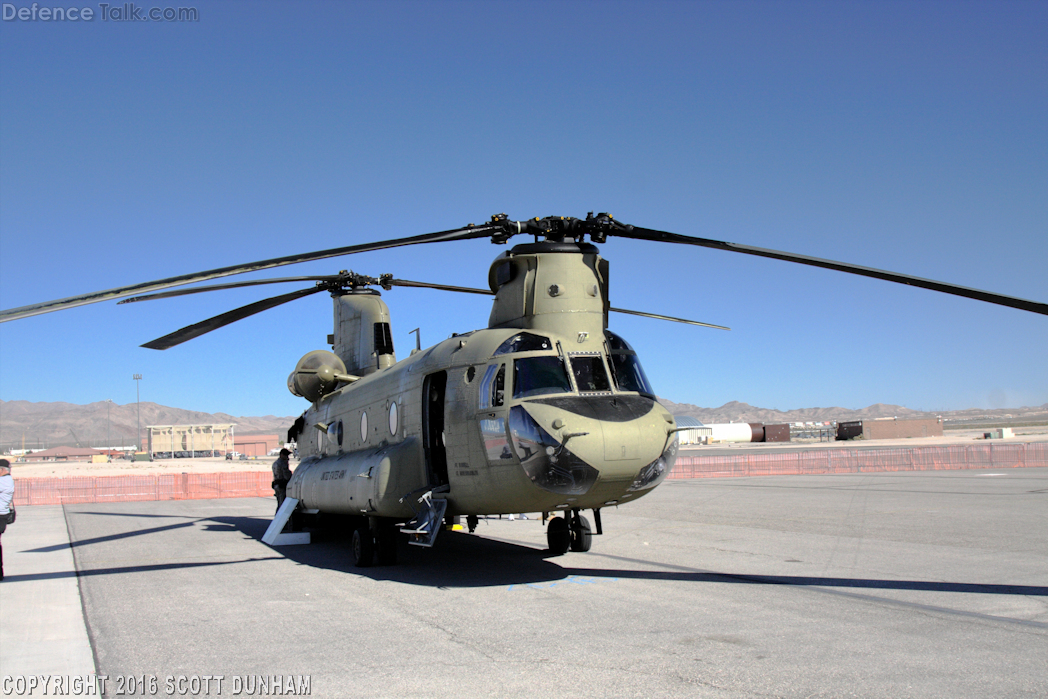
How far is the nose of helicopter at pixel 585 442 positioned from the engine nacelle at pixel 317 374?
7.96m

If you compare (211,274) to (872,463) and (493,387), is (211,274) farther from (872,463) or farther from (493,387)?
(872,463)

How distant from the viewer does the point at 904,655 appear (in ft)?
19.0

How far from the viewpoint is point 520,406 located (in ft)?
29.0

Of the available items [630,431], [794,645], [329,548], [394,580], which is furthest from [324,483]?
[794,645]

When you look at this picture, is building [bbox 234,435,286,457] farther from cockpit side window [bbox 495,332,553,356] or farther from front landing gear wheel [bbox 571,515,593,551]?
cockpit side window [bbox 495,332,553,356]

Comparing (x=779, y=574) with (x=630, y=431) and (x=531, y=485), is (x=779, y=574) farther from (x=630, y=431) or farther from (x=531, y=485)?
(x=531, y=485)

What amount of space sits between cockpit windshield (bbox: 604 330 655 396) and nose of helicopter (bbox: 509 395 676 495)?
0.58 m

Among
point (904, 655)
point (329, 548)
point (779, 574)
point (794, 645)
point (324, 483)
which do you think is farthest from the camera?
point (329, 548)

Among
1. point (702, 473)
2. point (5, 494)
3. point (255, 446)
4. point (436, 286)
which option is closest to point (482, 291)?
point (436, 286)

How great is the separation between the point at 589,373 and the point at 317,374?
27.2 ft

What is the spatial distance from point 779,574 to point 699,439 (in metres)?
88.6

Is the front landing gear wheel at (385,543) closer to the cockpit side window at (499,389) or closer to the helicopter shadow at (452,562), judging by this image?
the helicopter shadow at (452,562)

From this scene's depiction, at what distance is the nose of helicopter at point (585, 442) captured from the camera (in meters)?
8.36

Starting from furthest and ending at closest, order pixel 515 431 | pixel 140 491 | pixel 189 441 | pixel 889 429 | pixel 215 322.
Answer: pixel 189 441, pixel 889 429, pixel 140 491, pixel 215 322, pixel 515 431
